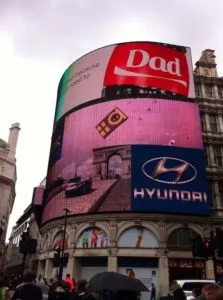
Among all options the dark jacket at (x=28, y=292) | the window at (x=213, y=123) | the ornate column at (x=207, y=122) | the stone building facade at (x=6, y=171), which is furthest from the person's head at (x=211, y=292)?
the stone building facade at (x=6, y=171)

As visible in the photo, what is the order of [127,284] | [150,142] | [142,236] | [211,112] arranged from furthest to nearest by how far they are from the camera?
[211,112], [150,142], [142,236], [127,284]

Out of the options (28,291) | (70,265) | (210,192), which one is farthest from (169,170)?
(28,291)

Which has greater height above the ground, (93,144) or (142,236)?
(93,144)

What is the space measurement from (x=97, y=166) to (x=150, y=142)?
20.9 feet

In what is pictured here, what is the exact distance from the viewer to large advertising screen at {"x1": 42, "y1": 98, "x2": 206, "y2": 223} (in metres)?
33.7

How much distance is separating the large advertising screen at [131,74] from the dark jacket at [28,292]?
32415 millimetres

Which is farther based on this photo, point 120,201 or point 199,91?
point 199,91

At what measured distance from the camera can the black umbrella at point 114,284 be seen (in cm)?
700

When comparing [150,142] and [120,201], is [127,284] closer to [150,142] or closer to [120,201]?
[120,201]

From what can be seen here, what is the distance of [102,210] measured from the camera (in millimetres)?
32906

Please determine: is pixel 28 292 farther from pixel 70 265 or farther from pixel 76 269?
pixel 76 269

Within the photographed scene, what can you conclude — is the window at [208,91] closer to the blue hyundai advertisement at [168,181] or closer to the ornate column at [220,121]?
the ornate column at [220,121]

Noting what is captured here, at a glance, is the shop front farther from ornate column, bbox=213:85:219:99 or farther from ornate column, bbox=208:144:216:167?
ornate column, bbox=213:85:219:99

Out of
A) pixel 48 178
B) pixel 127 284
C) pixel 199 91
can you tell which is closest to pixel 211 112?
pixel 199 91
